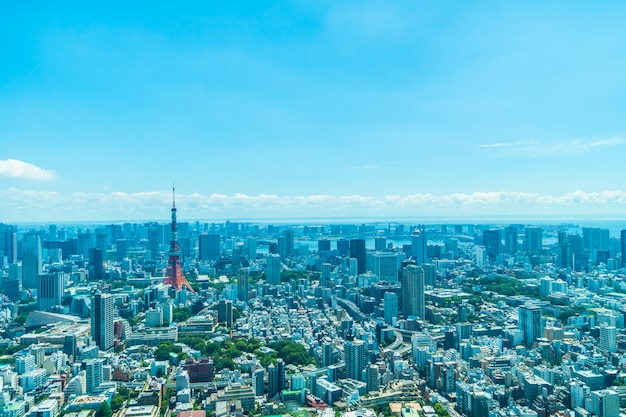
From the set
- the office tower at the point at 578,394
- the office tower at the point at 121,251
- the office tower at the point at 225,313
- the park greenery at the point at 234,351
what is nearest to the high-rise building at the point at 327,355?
the park greenery at the point at 234,351

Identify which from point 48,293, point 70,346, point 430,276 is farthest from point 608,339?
point 48,293

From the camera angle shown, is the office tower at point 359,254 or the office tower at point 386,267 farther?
the office tower at point 359,254

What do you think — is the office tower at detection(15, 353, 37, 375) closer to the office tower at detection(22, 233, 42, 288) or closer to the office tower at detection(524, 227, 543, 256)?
the office tower at detection(22, 233, 42, 288)

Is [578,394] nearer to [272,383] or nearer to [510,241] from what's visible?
[272,383]

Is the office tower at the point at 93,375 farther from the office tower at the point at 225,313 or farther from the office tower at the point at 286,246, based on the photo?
the office tower at the point at 286,246

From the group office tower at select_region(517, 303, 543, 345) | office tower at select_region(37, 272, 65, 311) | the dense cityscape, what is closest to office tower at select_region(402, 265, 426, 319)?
the dense cityscape

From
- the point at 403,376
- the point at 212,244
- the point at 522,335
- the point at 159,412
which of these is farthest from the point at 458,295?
the point at 212,244

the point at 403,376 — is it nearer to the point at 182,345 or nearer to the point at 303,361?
the point at 303,361
